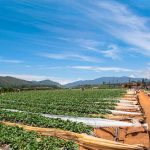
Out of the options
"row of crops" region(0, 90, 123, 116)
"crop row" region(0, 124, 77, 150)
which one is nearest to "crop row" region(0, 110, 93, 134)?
"crop row" region(0, 124, 77, 150)

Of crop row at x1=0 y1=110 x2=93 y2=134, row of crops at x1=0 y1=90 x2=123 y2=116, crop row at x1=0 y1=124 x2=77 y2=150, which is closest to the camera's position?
crop row at x1=0 y1=124 x2=77 y2=150

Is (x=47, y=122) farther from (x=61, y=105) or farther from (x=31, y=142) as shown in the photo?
(x=61, y=105)

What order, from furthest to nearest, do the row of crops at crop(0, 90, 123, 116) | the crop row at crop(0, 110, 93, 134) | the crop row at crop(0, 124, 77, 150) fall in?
the row of crops at crop(0, 90, 123, 116)
the crop row at crop(0, 110, 93, 134)
the crop row at crop(0, 124, 77, 150)

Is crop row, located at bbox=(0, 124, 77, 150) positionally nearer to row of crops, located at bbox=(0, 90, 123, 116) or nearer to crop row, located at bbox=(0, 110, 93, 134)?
crop row, located at bbox=(0, 110, 93, 134)

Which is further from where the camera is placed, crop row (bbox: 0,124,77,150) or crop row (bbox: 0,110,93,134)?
crop row (bbox: 0,110,93,134)

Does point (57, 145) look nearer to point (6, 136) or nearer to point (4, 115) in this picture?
point (6, 136)

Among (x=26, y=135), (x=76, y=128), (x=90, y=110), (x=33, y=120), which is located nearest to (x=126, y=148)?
(x=26, y=135)

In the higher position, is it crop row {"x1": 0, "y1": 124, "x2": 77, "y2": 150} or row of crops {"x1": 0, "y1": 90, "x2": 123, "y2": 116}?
row of crops {"x1": 0, "y1": 90, "x2": 123, "y2": 116}

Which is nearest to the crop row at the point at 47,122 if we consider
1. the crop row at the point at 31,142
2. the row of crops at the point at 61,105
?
the crop row at the point at 31,142

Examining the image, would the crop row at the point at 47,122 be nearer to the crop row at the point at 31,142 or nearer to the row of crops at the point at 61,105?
the crop row at the point at 31,142

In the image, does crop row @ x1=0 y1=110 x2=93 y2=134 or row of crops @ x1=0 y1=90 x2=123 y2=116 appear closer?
crop row @ x1=0 y1=110 x2=93 y2=134

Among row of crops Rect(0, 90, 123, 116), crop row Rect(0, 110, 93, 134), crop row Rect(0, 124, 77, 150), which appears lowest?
crop row Rect(0, 124, 77, 150)

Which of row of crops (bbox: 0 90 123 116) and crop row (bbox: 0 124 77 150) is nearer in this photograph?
crop row (bbox: 0 124 77 150)

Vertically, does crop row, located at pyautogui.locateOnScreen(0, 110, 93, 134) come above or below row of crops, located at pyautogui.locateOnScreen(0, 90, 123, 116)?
below
